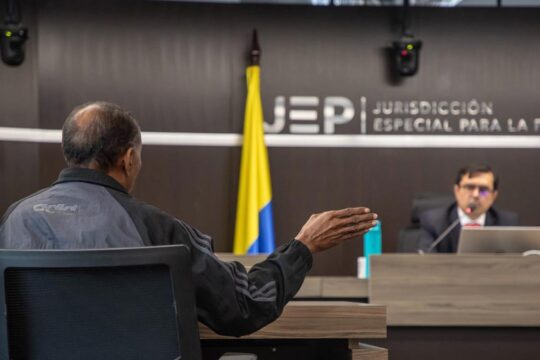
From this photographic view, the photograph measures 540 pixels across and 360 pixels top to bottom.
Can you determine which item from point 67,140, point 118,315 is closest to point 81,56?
point 67,140

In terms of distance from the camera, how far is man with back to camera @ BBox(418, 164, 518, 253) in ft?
18.1

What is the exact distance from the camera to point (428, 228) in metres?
5.58

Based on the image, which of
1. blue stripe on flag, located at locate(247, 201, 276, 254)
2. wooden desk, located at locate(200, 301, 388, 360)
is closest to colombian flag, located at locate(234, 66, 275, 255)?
blue stripe on flag, located at locate(247, 201, 276, 254)

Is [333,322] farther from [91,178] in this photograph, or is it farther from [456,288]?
[456,288]

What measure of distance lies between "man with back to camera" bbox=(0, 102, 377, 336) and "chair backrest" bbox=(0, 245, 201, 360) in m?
0.16

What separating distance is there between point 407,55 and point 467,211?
6.56 feet

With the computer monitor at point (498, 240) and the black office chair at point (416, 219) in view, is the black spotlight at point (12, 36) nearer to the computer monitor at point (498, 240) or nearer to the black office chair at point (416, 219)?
the black office chair at point (416, 219)

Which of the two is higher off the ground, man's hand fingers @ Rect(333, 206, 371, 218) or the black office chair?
man's hand fingers @ Rect(333, 206, 371, 218)

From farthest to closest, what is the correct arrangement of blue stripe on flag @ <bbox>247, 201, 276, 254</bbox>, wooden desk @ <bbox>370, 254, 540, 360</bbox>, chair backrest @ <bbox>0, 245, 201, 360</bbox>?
blue stripe on flag @ <bbox>247, 201, 276, 254</bbox>
wooden desk @ <bbox>370, 254, 540, 360</bbox>
chair backrest @ <bbox>0, 245, 201, 360</bbox>

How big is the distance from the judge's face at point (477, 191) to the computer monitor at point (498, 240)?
3.59 feet

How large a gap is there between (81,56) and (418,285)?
396cm

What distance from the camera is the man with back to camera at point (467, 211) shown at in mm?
5527

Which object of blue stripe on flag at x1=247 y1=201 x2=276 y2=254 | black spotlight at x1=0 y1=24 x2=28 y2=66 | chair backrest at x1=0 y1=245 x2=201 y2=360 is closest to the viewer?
chair backrest at x1=0 y1=245 x2=201 y2=360

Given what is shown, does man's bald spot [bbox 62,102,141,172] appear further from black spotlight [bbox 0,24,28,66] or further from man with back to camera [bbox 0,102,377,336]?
black spotlight [bbox 0,24,28,66]
